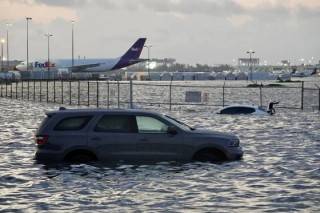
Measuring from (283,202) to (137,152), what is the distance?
491cm

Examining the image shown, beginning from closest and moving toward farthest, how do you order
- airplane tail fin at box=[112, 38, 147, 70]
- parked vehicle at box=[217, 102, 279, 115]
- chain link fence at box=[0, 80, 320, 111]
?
parked vehicle at box=[217, 102, 279, 115] → chain link fence at box=[0, 80, 320, 111] → airplane tail fin at box=[112, 38, 147, 70]

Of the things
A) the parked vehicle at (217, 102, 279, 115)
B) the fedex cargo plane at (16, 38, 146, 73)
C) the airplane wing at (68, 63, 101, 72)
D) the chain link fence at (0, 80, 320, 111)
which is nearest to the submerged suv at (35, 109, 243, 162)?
the parked vehicle at (217, 102, 279, 115)

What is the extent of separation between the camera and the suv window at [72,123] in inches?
594

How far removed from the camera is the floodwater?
1074 centimetres

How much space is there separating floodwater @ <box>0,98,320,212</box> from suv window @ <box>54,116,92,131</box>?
0.94 m

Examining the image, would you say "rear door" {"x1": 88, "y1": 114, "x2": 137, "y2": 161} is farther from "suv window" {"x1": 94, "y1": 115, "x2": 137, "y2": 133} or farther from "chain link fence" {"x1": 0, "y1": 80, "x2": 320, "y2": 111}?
"chain link fence" {"x1": 0, "y1": 80, "x2": 320, "y2": 111}

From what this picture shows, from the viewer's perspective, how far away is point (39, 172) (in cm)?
1470

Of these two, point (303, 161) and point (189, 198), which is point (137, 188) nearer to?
Result: point (189, 198)

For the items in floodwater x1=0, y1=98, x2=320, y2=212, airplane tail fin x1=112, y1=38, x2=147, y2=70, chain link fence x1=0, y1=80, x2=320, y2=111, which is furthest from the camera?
airplane tail fin x1=112, y1=38, x2=147, y2=70

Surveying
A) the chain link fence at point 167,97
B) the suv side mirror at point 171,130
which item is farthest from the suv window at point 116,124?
the chain link fence at point 167,97

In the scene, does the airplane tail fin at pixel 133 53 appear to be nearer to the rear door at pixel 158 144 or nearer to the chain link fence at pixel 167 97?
the chain link fence at pixel 167 97

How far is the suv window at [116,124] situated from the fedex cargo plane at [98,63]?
13060 centimetres

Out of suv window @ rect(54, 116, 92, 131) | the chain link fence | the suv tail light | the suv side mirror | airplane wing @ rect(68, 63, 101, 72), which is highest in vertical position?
airplane wing @ rect(68, 63, 101, 72)

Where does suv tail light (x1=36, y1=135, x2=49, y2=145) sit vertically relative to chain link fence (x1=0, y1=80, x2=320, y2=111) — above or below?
above
